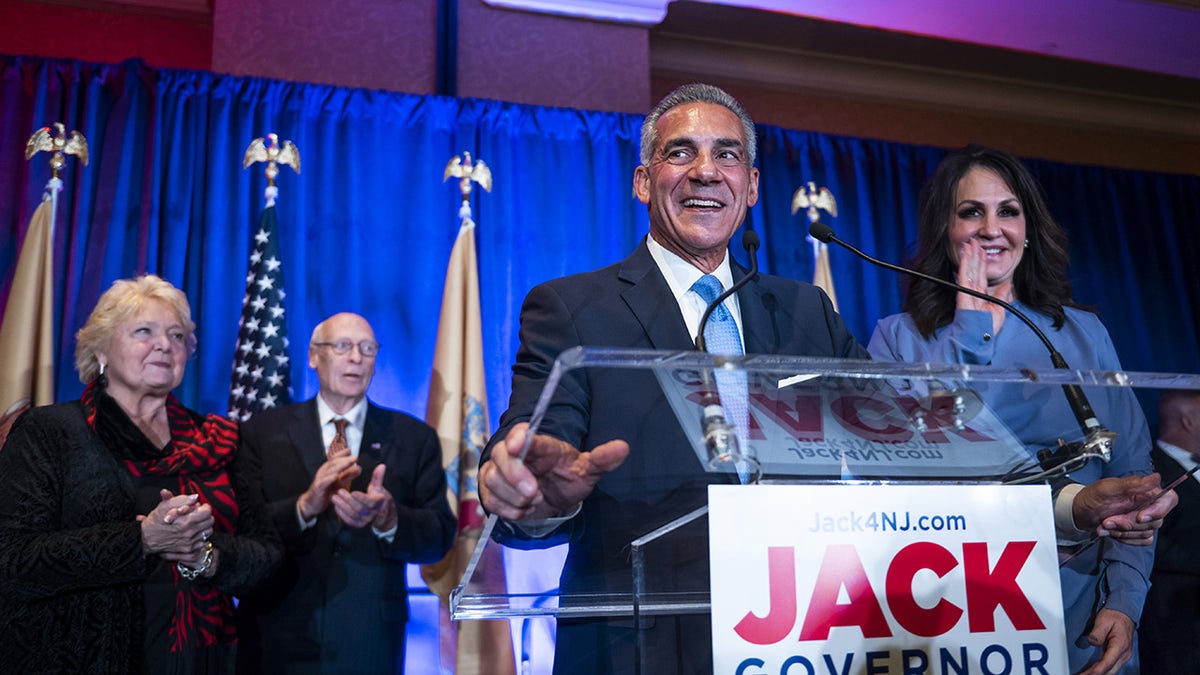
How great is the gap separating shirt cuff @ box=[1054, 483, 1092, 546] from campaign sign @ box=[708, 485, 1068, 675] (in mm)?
44

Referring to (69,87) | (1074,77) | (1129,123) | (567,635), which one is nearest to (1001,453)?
(567,635)

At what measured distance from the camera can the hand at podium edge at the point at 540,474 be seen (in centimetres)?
94

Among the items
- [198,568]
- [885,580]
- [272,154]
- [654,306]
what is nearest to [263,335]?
[272,154]

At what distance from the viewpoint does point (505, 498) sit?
972 mm

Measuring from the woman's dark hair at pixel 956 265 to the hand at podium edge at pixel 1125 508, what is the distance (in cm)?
116

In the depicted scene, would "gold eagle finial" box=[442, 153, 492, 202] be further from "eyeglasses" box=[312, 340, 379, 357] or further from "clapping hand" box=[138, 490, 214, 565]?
"clapping hand" box=[138, 490, 214, 565]

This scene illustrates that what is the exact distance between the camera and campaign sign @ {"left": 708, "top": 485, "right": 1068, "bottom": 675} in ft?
3.16

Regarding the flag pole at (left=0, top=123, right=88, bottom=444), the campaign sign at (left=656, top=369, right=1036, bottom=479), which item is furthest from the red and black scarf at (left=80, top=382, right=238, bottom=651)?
the campaign sign at (left=656, top=369, right=1036, bottom=479)

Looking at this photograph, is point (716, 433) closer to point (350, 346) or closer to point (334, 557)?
point (334, 557)

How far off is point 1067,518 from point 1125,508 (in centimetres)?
6

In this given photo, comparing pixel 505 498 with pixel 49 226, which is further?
pixel 49 226

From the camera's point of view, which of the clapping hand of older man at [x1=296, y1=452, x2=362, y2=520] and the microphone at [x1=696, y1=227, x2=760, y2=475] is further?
the clapping hand of older man at [x1=296, y1=452, x2=362, y2=520]

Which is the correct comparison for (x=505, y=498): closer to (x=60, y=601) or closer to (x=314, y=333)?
(x=60, y=601)

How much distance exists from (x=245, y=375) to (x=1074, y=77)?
15.7 feet
